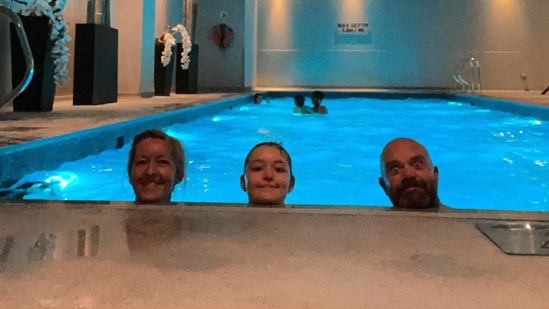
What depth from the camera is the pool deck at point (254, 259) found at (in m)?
1.00

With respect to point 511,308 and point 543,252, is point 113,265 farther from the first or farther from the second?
point 543,252

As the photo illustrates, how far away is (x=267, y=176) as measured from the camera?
203cm

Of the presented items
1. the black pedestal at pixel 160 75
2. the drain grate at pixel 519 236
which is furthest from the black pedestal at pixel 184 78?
the drain grate at pixel 519 236

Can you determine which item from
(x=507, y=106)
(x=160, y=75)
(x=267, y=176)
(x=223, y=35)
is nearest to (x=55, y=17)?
(x=160, y=75)

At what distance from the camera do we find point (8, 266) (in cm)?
115

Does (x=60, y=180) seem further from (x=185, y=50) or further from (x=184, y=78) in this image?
(x=184, y=78)

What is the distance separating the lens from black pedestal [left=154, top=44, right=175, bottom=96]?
8.62 metres

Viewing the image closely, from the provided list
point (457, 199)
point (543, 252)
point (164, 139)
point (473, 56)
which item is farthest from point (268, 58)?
point (543, 252)

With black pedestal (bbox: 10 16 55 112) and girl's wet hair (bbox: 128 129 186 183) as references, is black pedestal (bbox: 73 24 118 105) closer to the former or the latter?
black pedestal (bbox: 10 16 55 112)

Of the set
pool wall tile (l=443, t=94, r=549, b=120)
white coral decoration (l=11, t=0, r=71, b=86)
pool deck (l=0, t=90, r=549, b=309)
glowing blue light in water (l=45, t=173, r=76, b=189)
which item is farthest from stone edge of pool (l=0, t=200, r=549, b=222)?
pool wall tile (l=443, t=94, r=549, b=120)

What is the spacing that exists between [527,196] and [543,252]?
2.22m

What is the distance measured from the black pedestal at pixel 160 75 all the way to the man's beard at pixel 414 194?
699 cm

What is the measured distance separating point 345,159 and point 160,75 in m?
4.85

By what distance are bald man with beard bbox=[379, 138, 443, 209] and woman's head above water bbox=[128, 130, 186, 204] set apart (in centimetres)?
74
